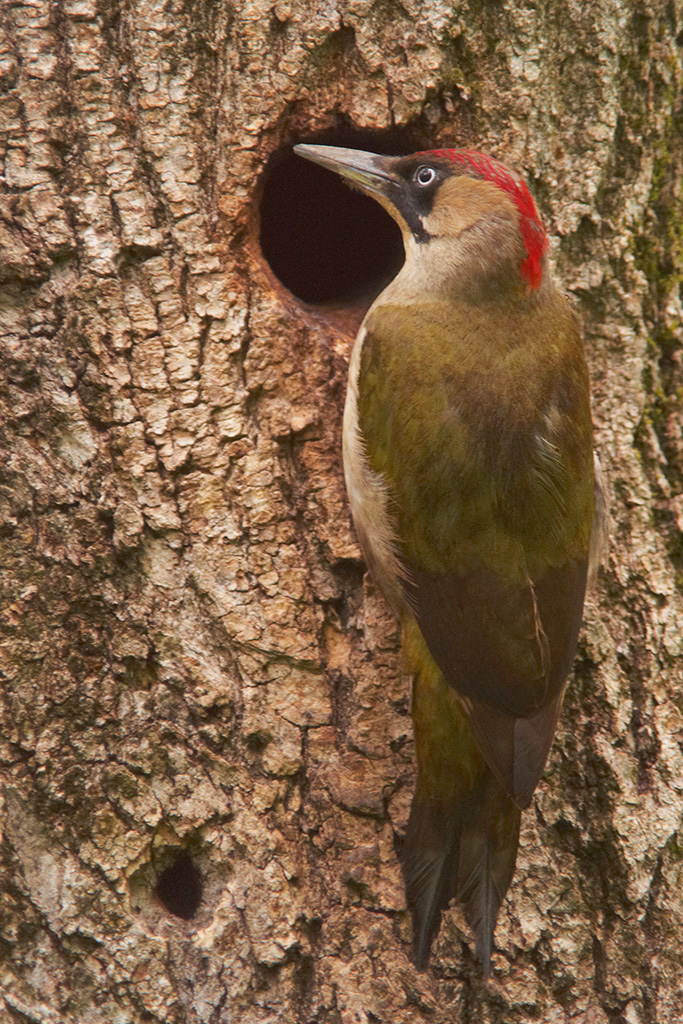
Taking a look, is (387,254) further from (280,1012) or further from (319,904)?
(280,1012)

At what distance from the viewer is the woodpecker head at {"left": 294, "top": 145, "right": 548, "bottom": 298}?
2611 mm

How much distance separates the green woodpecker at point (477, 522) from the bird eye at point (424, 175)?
0.03 metres

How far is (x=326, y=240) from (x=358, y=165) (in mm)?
716

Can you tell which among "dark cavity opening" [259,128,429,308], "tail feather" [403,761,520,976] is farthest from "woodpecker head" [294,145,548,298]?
"tail feather" [403,761,520,976]

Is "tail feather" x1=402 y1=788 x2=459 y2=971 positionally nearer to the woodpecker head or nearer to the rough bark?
the rough bark

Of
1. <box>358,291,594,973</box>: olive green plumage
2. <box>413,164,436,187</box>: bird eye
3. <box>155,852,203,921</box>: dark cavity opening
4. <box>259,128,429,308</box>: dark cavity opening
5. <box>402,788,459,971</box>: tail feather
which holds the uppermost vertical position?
<box>413,164,436,187</box>: bird eye

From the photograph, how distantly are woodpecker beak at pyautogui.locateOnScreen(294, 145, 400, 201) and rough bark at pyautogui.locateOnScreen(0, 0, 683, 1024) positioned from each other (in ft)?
0.34

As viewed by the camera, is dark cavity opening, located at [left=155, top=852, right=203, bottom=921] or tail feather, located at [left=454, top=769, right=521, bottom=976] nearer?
tail feather, located at [left=454, top=769, right=521, bottom=976]

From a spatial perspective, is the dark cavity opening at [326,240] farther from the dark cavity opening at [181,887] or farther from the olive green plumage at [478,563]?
the dark cavity opening at [181,887]

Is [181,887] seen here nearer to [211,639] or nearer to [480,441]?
[211,639]

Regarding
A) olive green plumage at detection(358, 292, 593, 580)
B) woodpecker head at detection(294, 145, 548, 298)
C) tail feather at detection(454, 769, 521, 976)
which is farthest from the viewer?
woodpecker head at detection(294, 145, 548, 298)

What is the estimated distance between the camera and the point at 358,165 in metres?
2.74

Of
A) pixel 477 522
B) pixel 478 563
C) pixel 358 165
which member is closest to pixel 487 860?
pixel 478 563

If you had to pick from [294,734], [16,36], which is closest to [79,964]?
[294,734]
